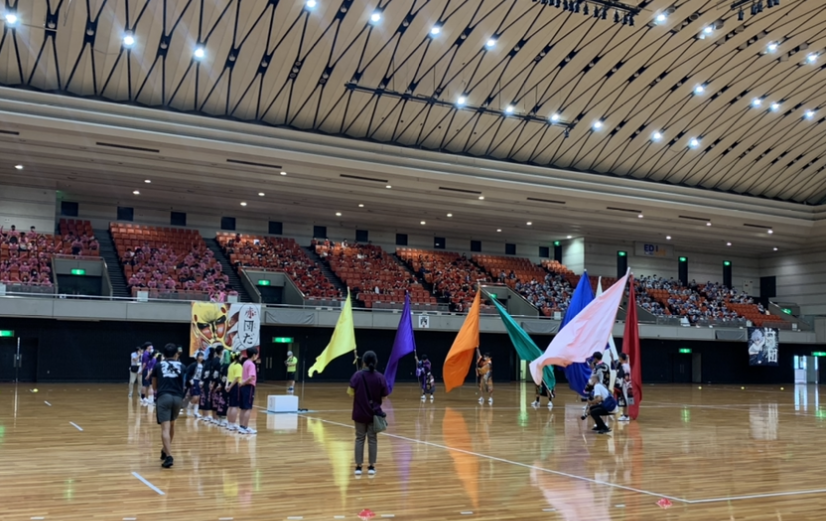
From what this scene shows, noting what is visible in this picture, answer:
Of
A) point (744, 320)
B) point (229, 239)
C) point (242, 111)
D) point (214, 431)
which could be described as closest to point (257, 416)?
point (214, 431)

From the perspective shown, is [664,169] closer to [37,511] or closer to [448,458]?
[448,458]

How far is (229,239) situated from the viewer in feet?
139

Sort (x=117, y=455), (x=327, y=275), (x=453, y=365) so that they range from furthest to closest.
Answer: (x=327, y=275)
(x=453, y=365)
(x=117, y=455)

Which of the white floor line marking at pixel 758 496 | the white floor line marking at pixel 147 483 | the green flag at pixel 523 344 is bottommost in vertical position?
the white floor line marking at pixel 758 496

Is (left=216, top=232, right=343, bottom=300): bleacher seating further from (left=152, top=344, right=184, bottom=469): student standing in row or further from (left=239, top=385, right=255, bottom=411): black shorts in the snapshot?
(left=152, top=344, right=184, bottom=469): student standing in row

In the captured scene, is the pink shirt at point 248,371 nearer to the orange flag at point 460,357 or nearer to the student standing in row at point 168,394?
the student standing in row at point 168,394

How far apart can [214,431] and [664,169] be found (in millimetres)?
33943

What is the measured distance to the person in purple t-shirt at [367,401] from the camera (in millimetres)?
11109

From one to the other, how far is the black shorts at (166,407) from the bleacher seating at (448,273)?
2968 cm

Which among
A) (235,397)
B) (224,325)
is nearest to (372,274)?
(224,325)

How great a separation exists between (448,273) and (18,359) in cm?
2349

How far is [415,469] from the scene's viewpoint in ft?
39.0

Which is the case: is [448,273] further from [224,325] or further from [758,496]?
[758,496]

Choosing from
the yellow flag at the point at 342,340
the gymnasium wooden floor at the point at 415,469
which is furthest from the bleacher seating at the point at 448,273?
the gymnasium wooden floor at the point at 415,469
